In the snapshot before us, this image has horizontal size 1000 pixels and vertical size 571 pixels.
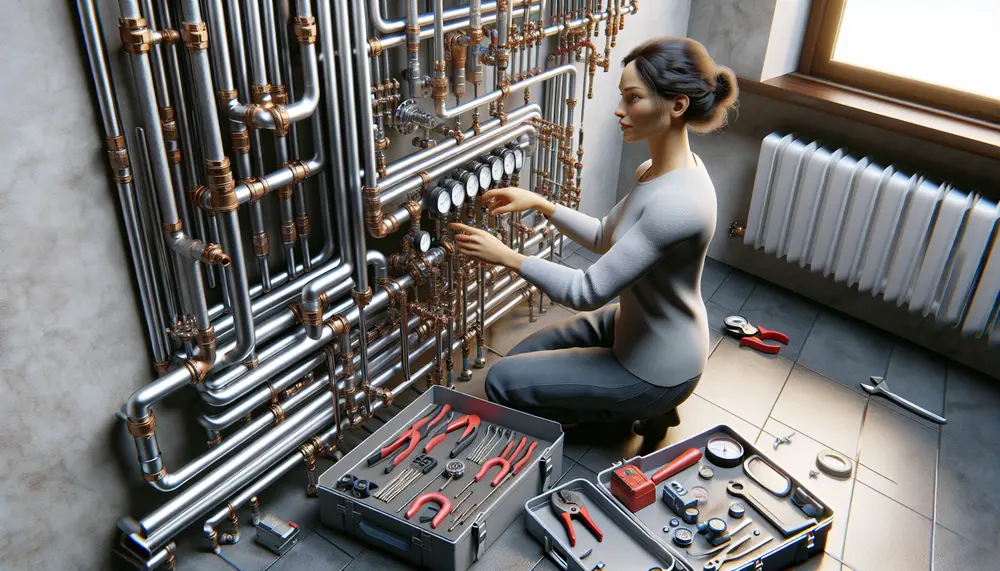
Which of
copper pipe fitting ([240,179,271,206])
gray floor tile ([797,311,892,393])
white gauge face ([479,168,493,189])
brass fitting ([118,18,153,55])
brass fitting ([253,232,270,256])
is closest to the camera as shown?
brass fitting ([118,18,153,55])

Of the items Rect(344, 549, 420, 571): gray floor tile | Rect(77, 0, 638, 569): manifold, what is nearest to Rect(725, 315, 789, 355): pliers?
Rect(77, 0, 638, 569): manifold

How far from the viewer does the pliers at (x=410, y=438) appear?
2.04 meters

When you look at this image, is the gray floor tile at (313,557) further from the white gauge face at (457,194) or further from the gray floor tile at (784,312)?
the gray floor tile at (784,312)

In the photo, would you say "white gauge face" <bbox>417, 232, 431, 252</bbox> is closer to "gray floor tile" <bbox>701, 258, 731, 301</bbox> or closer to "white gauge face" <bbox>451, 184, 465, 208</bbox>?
"white gauge face" <bbox>451, 184, 465, 208</bbox>

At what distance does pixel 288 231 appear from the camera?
1.80 meters

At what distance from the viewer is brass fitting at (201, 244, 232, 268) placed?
149cm

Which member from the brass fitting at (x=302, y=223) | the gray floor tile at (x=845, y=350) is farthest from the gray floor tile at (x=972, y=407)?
the brass fitting at (x=302, y=223)

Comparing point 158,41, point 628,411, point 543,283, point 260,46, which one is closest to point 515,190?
point 543,283

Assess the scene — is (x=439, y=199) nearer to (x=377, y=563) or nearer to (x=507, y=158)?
(x=507, y=158)

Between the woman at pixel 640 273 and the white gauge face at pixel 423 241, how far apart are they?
96mm

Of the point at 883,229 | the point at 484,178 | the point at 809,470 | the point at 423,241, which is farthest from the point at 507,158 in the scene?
the point at 883,229

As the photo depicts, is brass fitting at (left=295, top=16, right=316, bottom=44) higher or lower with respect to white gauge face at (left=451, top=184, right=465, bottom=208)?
higher

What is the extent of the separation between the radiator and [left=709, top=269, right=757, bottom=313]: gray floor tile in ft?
0.68

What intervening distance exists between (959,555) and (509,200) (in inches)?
61.5
